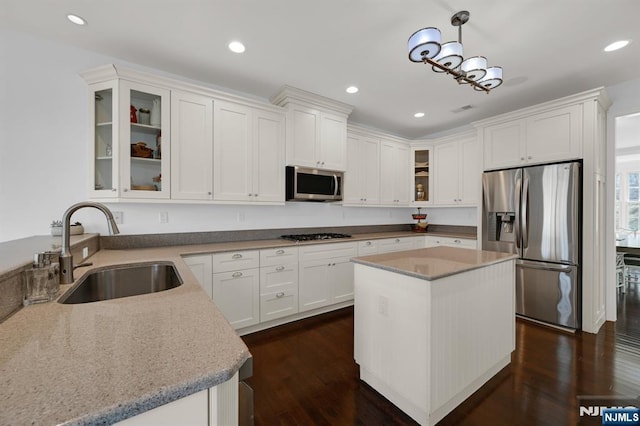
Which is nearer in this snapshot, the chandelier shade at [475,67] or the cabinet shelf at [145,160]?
the chandelier shade at [475,67]

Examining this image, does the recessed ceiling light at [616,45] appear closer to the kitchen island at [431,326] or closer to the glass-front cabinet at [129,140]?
the kitchen island at [431,326]

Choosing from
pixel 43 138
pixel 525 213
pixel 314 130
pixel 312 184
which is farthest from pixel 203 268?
pixel 525 213

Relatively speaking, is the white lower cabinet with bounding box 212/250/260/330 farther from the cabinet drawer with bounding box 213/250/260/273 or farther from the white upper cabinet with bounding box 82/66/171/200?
the white upper cabinet with bounding box 82/66/171/200

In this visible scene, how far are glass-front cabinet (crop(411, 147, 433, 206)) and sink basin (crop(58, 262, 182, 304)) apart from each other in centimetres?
389

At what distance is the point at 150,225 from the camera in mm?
2676

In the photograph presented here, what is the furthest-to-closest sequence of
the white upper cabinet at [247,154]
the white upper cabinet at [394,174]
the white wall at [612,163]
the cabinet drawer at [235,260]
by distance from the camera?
1. the white upper cabinet at [394,174]
2. the white wall at [612,163]
3. the white upper cabinet at [247,154]
4. the cabinet drawer at [235,260]

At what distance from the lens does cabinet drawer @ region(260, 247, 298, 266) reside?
2762 millimetres

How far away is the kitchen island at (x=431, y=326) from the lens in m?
1.53

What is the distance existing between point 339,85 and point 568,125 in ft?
8.40

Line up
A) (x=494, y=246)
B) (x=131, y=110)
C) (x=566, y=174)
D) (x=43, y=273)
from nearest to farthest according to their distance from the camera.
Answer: (x=43, y=273), (x=131, y=110), (x=566, y=174), (x=494, y=246)

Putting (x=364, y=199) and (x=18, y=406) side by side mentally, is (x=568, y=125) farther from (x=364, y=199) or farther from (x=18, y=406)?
(x=18, y=406)

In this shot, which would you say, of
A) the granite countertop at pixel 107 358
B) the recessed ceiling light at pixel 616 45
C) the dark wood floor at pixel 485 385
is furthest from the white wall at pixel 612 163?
the granite countertop at pixel 107 358

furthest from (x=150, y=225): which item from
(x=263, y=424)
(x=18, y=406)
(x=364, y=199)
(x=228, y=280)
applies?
(x=364, y=199)

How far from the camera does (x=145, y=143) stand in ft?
8.14
